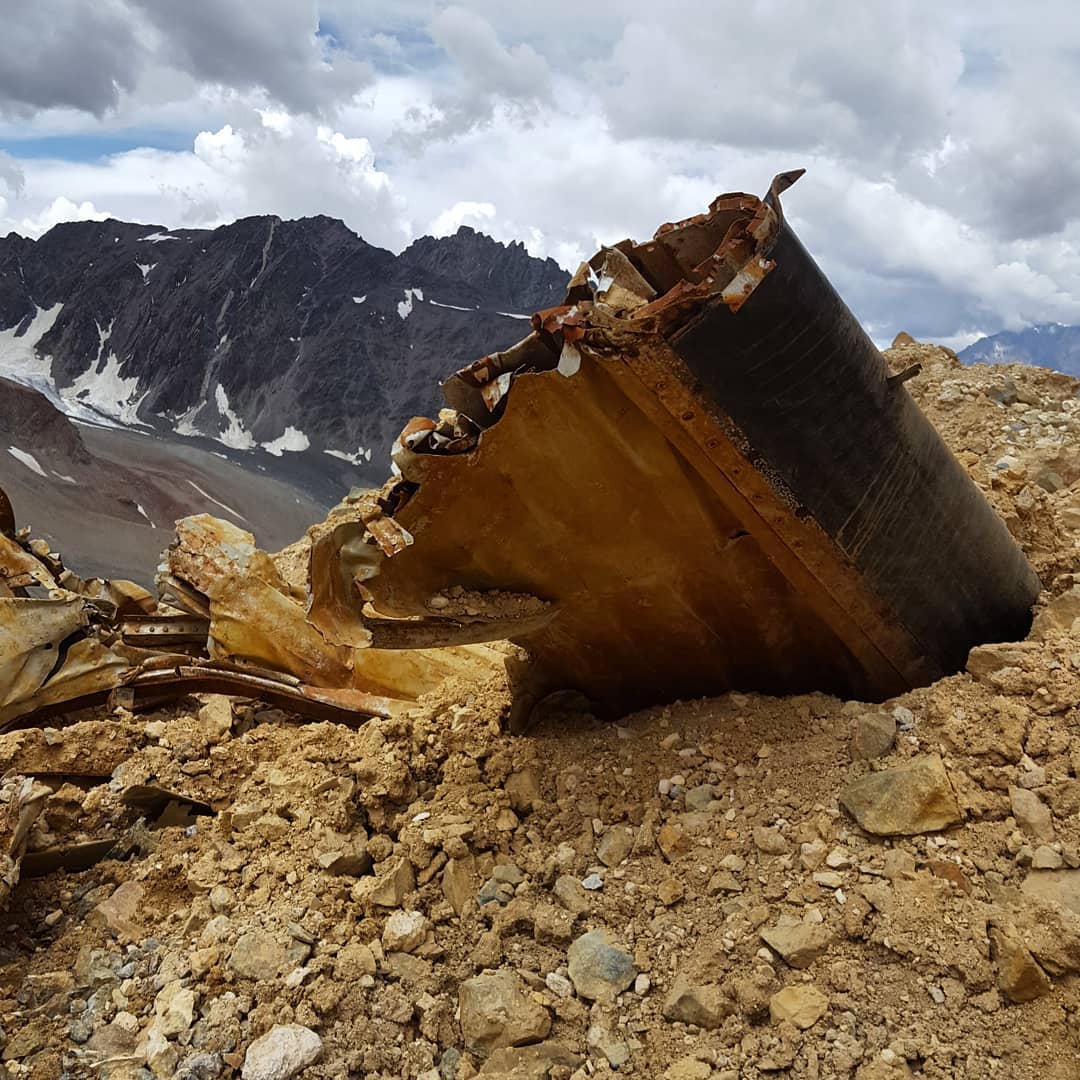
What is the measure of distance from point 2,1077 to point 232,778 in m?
1.06

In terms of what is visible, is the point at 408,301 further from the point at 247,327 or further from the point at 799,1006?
the point at 799,1006

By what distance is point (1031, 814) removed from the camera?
68.1 inches

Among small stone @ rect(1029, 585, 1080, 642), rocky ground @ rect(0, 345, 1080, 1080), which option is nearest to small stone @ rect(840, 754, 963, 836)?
rocky ground @ rect(0, 345, 1080, 1080)

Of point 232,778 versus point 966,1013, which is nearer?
point 966,1013

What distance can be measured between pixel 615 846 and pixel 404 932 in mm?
508

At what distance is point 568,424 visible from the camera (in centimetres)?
185

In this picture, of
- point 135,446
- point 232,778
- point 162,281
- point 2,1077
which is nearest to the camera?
point 2,1077

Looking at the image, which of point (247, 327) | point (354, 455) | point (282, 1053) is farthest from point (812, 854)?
point (247, 327)

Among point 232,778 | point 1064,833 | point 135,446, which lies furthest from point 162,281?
point 1064,833

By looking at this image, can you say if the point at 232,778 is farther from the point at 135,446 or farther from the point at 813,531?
the point at 135,446

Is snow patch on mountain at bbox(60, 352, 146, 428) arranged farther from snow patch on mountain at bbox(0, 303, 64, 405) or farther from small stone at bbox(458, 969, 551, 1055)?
small stone at bbox(458, 969, 551, 1055)

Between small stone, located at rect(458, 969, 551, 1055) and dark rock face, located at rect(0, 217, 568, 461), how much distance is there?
1846 cm

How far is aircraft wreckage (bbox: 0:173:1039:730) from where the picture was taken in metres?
1.79

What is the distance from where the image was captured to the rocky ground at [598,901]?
1529 millimetres
